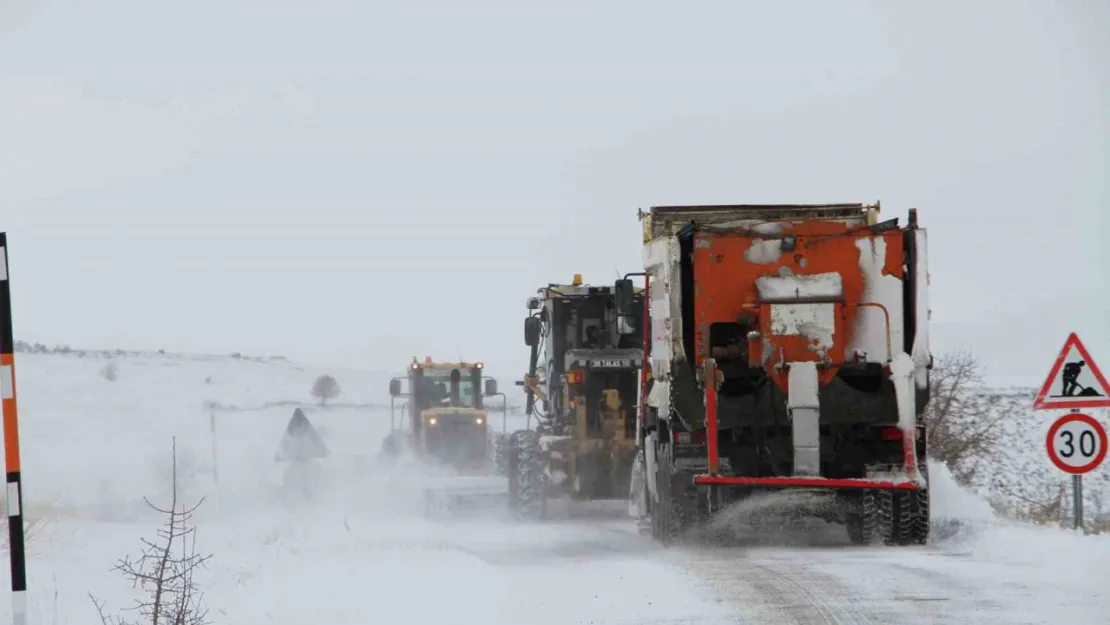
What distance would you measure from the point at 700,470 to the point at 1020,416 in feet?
72.9

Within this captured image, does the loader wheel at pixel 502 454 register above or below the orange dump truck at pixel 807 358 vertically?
below

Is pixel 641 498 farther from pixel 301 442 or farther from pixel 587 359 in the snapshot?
pixel 301 442

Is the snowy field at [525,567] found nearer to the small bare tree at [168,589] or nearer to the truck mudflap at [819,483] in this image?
the small bare tree at [168,589]

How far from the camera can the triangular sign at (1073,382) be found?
14359mm

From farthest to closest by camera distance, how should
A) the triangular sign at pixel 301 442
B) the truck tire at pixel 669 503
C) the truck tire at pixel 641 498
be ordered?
1. the triangular sign at pixel 301 442
2. the truck tire at pixel 641 498
3. the truck tire at pixel 669 503

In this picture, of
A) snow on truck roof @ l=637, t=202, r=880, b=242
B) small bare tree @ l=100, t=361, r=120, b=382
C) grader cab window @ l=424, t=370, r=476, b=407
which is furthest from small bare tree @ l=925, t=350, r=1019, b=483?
small bare tree @ l=100, t=361, r=120, b=382

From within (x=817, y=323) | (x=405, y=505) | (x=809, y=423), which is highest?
(x=817, y=323)

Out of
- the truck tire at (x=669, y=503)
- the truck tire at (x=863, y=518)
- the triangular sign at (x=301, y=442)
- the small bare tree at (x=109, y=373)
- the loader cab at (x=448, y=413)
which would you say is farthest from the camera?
the small bare tree at (x=109, y=373)

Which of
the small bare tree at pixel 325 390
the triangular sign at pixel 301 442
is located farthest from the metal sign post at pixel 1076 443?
the small bare tree at pixel 325 390

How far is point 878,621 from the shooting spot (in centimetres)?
985

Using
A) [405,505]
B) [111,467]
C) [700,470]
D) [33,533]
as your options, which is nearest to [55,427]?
[111,467]

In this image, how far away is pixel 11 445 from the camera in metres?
7.95

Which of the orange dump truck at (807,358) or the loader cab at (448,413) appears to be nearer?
the orange dump truck at (807,358)

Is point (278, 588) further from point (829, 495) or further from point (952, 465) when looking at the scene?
point (952, 465)
